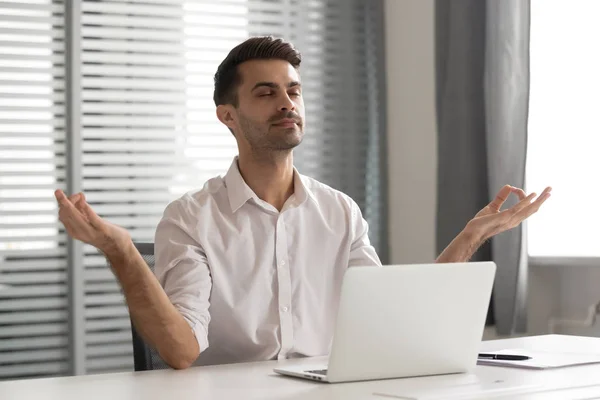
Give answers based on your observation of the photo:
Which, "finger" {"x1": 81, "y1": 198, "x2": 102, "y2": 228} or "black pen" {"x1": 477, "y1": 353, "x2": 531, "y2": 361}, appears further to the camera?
"black pen" {"x1": 477, "y1": 353, "x2": 531, "y2": 361}

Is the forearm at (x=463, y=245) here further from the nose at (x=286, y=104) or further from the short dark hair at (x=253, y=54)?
the short dark hair at (x=253, y=54)

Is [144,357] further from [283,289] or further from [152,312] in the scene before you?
[283,289]

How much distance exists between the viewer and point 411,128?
3773mm

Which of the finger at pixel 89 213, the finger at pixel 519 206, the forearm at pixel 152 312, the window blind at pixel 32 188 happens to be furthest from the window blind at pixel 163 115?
the finger at pixel 89 213

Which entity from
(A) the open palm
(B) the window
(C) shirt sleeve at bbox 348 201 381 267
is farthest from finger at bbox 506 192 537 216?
(B) the window

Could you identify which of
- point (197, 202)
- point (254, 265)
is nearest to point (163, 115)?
point (197, 202)

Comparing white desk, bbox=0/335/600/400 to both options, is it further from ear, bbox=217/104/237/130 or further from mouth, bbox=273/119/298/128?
ear, bbox=217/104/237/130

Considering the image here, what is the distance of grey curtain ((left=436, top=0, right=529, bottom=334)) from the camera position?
10.2 feet

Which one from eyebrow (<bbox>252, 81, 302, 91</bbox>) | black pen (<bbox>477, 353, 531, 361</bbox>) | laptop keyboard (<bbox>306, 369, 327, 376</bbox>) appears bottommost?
black pen (<bbox>477, 353, 531, 361</bbox>)

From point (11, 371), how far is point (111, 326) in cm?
Result: 38

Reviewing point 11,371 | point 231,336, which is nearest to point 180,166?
point 11,371

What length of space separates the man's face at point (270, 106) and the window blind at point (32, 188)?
1303mm

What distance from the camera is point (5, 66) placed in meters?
3.30

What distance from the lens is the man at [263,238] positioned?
2.06 metres
